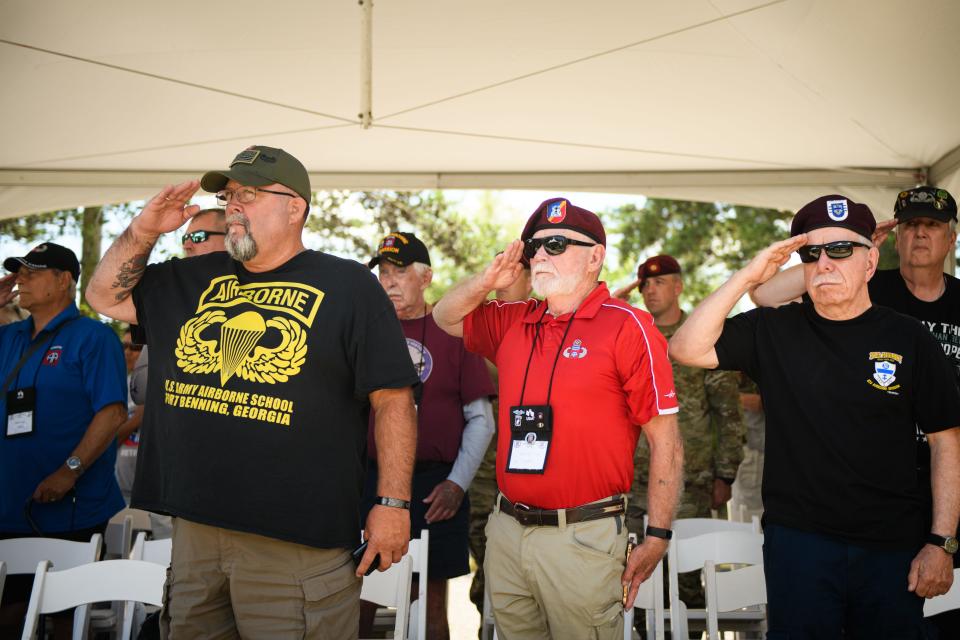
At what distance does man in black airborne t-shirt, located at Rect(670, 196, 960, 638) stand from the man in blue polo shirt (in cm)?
283

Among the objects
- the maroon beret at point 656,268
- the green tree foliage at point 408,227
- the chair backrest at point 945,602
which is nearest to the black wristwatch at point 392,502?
the chair backrest at point 945,602

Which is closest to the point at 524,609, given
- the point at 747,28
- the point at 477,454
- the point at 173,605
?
the point at 173,605

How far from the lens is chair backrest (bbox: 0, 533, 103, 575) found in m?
3.50

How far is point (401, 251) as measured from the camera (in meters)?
4.39

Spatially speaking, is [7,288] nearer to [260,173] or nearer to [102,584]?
[102,584]

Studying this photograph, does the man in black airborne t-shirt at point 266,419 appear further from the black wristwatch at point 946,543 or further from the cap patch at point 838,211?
the black wristwatch at point 946,543

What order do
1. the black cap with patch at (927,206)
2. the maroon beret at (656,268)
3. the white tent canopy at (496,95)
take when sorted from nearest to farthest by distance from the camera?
the black cap with patch at (927,206) < the white tent canopy at (496,95) < the maroon beret at (656,268)

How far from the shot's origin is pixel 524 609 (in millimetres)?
2855

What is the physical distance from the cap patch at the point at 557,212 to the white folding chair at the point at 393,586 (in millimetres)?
1312

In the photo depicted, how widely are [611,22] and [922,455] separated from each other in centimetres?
247

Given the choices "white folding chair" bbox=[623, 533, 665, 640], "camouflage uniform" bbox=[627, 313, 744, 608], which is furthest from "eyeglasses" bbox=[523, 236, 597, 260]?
"camouflage uniform" bbox=[627, 313, 744, 608]

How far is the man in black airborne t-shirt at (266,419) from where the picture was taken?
247cm

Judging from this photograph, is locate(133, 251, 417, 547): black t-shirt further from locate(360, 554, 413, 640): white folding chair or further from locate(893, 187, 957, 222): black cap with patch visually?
locate(893, 187, 957, 222): black cap with patch

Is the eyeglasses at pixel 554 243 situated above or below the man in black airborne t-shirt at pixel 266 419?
above
